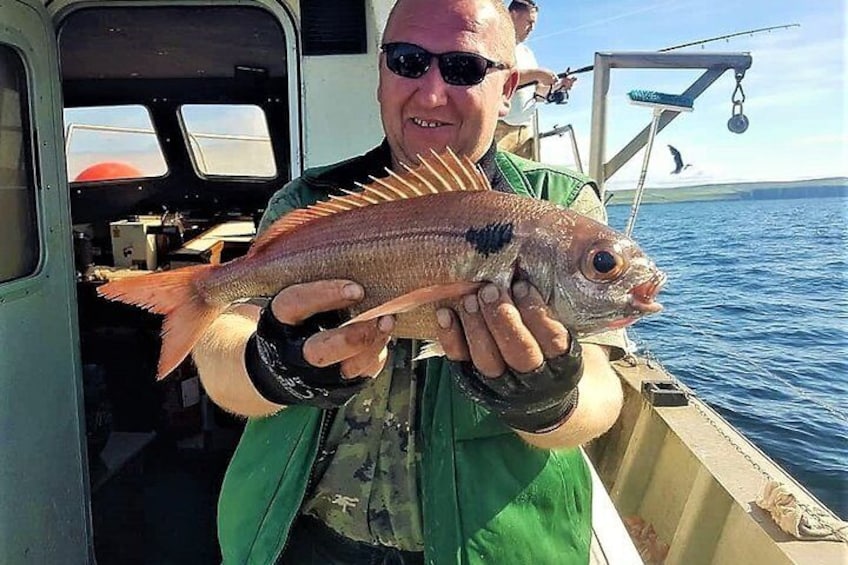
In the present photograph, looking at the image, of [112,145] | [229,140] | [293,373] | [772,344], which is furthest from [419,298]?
[772,344]

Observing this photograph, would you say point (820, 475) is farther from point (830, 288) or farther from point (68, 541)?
point (830, 288)

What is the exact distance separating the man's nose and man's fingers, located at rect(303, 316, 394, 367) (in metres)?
0.62

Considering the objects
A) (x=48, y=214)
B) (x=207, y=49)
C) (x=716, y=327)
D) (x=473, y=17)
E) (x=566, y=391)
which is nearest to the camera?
(x=566, y=391)

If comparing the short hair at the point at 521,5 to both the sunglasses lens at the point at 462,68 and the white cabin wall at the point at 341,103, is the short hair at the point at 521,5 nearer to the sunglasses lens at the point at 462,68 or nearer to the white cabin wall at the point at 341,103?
the white cabin wall at the point at 341,103

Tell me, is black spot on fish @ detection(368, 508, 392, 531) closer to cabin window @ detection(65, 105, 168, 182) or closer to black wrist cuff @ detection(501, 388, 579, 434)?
black wrist cuff @ detection(501, 388, 579, 434)

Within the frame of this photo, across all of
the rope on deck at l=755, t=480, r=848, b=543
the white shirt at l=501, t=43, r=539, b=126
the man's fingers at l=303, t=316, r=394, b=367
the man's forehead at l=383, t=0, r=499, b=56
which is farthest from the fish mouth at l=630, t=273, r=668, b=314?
the white shirt at l=501, t=43, r=539, b=126

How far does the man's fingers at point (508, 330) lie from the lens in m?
1.57

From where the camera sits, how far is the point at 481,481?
1.83 meters

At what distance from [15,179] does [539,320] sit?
2477 mm

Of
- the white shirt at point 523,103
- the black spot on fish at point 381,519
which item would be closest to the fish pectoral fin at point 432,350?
the black spot on fish at point 381,519

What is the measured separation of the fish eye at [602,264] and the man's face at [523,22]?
4.53 meters

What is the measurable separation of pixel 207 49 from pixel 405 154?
433cm

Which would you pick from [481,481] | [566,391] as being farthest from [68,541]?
[566,391]

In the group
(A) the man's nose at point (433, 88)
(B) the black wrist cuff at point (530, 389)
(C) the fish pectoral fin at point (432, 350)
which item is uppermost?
(A) the man's nose at point (433, 88)
